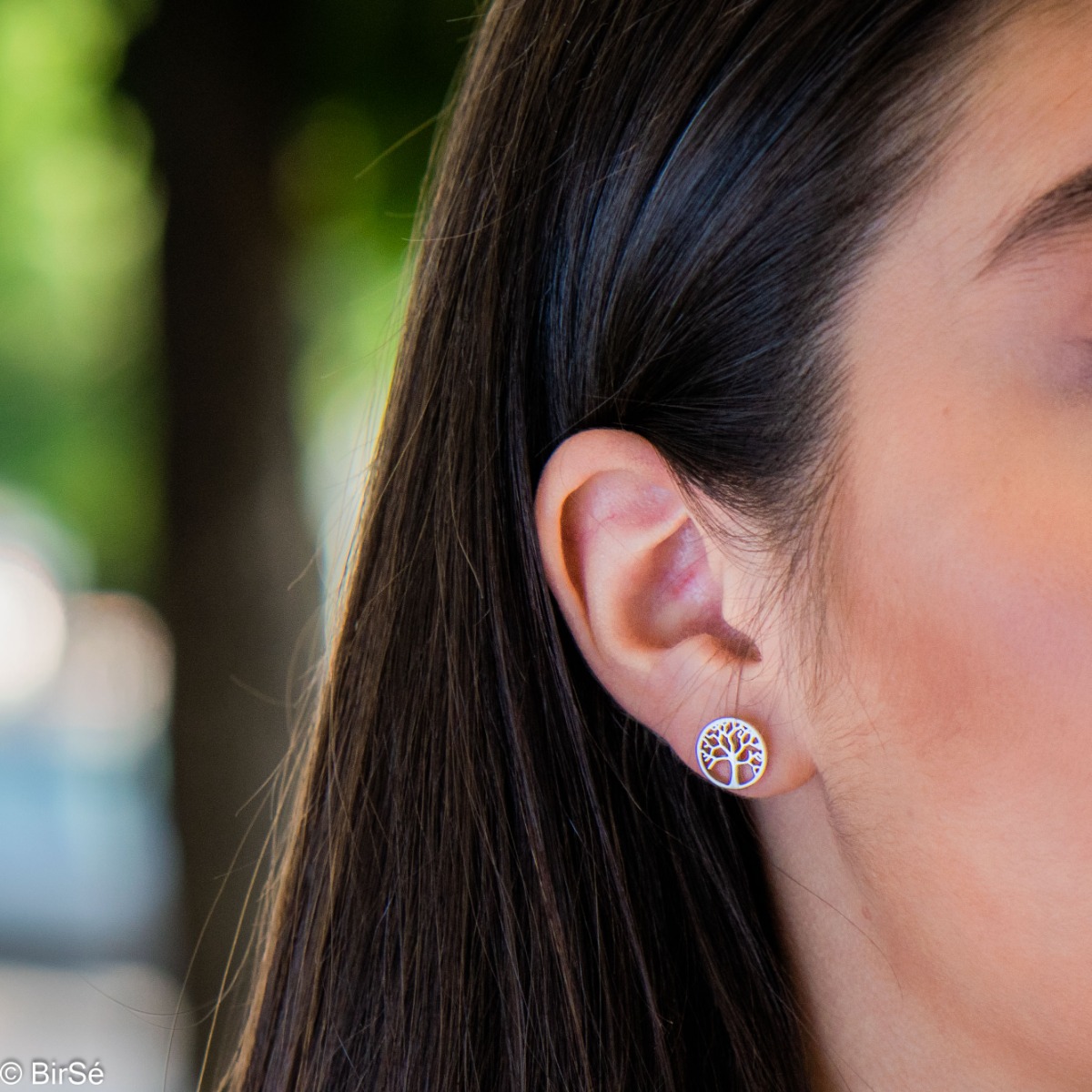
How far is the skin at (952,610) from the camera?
0.73 meters

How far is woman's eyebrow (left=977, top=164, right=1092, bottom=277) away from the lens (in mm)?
727

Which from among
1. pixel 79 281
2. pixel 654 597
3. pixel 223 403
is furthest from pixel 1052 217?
pixel 79 281

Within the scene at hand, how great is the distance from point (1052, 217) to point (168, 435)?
6.47 feet

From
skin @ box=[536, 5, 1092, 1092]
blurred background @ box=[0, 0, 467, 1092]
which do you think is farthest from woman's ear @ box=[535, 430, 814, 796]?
blurred background @ box=[0, 0, 467, 1092]

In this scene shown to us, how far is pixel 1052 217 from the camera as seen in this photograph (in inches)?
28.8

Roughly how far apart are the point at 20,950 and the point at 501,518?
2.84 metres

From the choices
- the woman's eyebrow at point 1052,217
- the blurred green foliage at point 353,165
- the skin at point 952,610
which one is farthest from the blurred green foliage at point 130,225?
the woman's eyebrow at point 1052,217

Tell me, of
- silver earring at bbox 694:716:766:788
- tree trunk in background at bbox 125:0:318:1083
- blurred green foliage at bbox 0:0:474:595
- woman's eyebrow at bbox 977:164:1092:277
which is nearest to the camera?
woman's eyebrow at bbox 977:164:1092:277

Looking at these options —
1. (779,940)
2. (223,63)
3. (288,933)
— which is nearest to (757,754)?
(779,940)

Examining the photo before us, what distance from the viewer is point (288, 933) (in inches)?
38.8

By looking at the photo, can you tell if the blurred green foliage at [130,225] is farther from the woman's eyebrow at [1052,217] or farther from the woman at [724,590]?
the woman's eyebrow at [1052,217]

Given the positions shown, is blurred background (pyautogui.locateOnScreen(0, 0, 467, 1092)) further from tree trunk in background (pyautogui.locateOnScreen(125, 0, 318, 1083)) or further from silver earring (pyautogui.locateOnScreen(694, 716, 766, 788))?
silver earring (pyautogui.locateOnScreen(694, 716, 766, 788))

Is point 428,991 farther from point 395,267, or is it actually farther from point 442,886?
point 395,267

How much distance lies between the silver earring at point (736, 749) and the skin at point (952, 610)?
0.01 m
